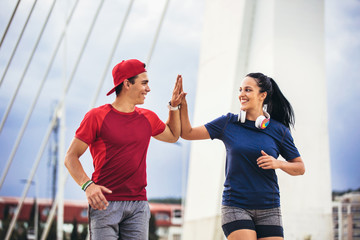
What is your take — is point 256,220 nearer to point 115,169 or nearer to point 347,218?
point 115,169

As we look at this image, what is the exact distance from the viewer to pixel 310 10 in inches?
233

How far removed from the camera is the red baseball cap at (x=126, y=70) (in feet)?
9.36

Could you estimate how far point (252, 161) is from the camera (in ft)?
9.19

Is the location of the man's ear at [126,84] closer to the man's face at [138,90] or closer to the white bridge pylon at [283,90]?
the man's face at [138,90]

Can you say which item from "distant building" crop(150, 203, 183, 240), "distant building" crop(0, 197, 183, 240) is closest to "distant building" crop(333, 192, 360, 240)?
"distant building" crop(0, 197, 183, 240)

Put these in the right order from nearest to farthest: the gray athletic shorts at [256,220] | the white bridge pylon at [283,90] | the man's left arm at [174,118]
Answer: the gray athletic shorts at [256,220] < the man's left arm at [174,118] < the white bridge pylon at [283,90]

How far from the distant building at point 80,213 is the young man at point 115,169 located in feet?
98.6

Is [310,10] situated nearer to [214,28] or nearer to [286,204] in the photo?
[214,28]

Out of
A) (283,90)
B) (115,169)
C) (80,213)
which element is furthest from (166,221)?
(115,169)

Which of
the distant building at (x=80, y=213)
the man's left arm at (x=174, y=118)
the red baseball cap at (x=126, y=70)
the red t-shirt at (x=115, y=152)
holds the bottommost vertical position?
the red t-shirt at (x=115, y=152)

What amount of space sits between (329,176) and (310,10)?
197cm

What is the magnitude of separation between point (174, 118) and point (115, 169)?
1.82ft

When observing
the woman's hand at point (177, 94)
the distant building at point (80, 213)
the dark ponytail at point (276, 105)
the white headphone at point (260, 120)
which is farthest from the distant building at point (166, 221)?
the white headphone at point (260, 120)

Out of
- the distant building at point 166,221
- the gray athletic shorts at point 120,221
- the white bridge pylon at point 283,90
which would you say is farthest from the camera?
the distant building at point 166,221
